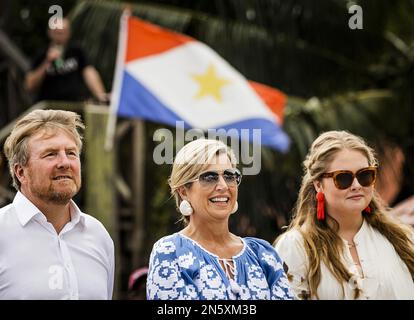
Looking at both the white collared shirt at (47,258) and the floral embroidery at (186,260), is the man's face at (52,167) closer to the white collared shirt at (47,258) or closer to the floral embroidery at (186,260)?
the white collared shirt at (47,258)

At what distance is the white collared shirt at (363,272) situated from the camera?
566 centimetres

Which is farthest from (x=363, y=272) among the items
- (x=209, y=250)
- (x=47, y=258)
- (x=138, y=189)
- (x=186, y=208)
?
(x=138, y=189)

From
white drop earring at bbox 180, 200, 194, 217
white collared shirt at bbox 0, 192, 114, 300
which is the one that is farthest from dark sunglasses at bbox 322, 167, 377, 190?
white collared shirt at bbox 0, 192, 114, 300

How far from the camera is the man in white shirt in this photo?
5242 millimetres

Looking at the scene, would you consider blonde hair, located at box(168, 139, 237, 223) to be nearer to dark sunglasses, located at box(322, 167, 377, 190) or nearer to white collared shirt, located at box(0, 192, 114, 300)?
white collared shirt, located at box(0, 192, 114, 300)

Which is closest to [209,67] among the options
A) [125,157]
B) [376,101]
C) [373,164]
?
[125,157]

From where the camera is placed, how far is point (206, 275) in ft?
17.2

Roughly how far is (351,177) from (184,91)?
242 inches

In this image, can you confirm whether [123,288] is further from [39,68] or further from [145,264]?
[39,68]

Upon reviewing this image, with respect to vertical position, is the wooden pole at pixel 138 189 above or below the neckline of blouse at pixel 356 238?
above

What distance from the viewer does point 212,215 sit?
538cm

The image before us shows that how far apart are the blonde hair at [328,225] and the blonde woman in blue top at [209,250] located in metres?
0.37

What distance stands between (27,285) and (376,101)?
10594 mm

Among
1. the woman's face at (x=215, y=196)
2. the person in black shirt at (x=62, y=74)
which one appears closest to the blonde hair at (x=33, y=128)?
the woman's face at (x=215, y=196)
